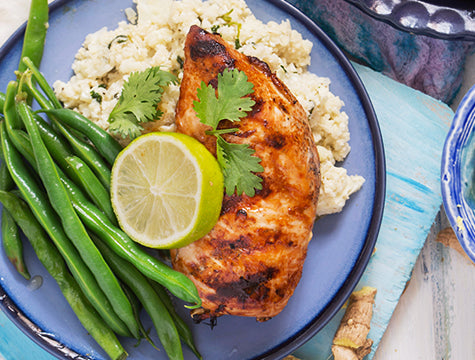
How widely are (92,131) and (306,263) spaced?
1.50 meters

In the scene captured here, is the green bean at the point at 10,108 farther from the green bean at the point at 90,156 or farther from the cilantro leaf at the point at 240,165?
the cilantro leaf at the point at 240,165

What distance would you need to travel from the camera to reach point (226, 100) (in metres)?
2.32

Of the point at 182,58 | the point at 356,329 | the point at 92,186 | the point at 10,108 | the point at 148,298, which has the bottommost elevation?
the point at 356,329

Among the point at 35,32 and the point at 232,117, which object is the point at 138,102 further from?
the point at 35,32

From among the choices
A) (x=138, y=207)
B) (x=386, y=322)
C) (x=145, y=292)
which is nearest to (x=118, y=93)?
(x=138, y=207)

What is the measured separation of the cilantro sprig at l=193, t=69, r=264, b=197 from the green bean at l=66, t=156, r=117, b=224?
0.73m

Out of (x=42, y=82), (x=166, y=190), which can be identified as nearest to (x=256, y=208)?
(x=166, y=190)

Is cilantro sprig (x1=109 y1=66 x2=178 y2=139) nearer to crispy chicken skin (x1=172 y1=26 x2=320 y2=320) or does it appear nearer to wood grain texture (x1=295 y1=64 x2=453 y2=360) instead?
crispy chicken skin (x1=172 y1=26 x2=320 y2=320)

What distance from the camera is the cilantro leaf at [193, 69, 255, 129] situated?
7.64ft

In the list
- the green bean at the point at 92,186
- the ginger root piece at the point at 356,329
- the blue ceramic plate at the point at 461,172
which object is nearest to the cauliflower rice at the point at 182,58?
the green bean at the point at 92,186

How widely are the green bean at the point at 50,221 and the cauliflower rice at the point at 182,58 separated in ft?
1.32

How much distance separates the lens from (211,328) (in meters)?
2.84

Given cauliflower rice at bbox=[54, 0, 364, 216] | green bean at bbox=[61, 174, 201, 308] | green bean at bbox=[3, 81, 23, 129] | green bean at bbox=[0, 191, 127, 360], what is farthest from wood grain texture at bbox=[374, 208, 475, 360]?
green bean at bbox=[3, 81, 23, 129]

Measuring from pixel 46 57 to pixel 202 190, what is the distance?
4.83ft
